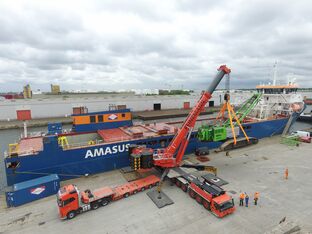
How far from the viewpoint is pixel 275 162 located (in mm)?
22109

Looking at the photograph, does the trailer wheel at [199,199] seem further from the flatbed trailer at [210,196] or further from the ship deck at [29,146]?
the ship deck at [29,146]

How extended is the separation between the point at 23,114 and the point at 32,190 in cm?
4571

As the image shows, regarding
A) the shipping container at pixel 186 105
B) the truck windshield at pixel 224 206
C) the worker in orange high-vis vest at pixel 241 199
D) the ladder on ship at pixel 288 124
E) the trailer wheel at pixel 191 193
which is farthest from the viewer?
the shipping container at pixel 186 105

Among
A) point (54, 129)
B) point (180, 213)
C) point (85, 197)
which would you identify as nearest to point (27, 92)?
point (54, 129)

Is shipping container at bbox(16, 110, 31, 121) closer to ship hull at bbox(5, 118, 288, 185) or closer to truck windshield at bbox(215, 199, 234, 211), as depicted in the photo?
ship hull at bbox(5, 118, 288, 185)

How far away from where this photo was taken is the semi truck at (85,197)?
12516 mm

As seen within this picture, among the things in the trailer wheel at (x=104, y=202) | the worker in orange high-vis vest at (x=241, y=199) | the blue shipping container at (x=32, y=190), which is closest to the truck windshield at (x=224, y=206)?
the worker in orange high-vis vest at (x=241, y=199)

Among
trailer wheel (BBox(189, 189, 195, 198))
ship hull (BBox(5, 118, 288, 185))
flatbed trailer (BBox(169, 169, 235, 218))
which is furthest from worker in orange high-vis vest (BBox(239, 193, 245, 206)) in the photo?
ship hull (BBox(5, 118, 288, 185))

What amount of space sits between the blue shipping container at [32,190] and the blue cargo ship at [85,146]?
5.10 feet

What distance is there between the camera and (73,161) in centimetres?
1872

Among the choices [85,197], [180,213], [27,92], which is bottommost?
[180,213]

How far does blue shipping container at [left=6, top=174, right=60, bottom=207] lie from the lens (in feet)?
47.2

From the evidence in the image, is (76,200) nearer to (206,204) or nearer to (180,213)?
(180,213)

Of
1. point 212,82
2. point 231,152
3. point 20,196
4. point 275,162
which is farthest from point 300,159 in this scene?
point 20,196
